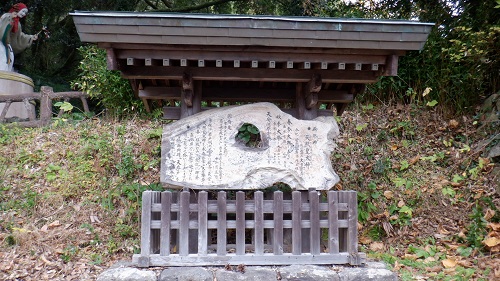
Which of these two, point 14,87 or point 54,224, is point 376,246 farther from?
point 14,87

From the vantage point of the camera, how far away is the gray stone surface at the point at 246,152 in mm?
4367

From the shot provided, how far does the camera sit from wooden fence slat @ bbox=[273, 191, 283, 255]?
13.8 feet

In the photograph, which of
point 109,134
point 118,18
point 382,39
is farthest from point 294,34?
point 109,134

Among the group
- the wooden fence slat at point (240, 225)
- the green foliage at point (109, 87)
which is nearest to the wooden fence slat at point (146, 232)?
the wooden fence slat at point (240, 225)

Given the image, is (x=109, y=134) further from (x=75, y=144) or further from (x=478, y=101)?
(x=478, y=101)

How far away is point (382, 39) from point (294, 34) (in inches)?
35.4

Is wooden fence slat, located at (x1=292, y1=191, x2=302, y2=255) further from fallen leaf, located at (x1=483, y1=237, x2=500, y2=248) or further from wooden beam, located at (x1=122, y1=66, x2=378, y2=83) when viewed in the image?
fallen leaf, located at (x1=483, y1=237, x2=500, y2=248)

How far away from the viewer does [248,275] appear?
3957 mm

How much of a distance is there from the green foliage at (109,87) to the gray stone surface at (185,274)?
511 centimetres

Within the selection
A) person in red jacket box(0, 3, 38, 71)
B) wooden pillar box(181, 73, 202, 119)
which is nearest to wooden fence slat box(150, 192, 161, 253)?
wooden pillar box(181, 73, 202, 119)

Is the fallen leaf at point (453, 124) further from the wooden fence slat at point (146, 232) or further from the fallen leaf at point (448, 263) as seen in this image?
the wooden fence slat at point (146, 232)

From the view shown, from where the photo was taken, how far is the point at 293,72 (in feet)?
14.6

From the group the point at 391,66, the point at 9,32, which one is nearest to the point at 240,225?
the point at 391,66

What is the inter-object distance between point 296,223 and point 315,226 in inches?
8.3
